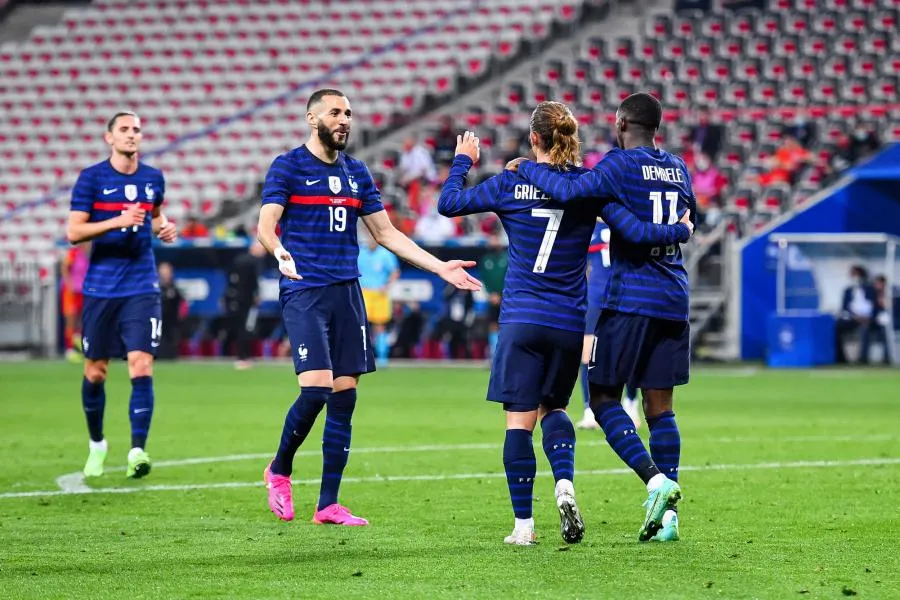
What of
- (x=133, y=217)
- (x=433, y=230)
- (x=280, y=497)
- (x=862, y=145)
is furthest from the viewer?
(x=862, y=145)

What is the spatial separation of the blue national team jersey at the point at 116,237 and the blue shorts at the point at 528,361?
166 inches

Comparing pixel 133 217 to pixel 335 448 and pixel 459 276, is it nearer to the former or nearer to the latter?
pixel 335 448

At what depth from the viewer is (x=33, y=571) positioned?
6965 millimetres

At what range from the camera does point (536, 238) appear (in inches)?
300

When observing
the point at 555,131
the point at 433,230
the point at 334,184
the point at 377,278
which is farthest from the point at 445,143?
the point at 555,131

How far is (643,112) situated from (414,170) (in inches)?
848

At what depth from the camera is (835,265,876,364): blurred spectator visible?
24.7 meters

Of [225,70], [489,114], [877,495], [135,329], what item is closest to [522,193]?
[877,495]

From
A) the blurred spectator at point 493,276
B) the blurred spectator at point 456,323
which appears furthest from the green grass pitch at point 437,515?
the blurred spectator at point 456,323

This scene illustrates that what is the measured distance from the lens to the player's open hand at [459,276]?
7.80 meters

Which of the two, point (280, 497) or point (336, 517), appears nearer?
point (336, 517)

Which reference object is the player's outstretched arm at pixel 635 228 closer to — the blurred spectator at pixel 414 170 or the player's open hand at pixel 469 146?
the player's open hand at pixel 469 146

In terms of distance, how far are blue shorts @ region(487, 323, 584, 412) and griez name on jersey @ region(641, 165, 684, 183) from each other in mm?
853

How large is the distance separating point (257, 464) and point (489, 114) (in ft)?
70.5
